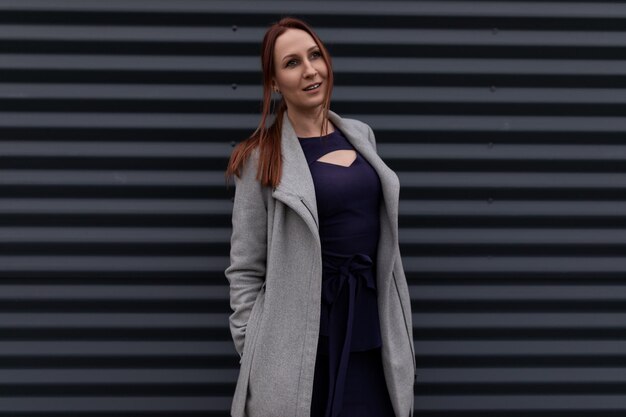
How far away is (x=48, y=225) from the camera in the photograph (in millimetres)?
2967

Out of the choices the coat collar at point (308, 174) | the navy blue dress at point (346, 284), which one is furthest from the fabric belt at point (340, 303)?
the coat collar at point (308, 174)

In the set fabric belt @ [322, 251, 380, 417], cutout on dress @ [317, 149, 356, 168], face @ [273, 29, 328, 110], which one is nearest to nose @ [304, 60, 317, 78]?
face @ [273, 29, 328, 110]

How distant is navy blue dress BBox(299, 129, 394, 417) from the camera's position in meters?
2.18

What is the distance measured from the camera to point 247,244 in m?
2.25

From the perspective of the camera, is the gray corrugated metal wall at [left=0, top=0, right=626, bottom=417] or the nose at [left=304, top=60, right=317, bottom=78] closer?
the nose at [left=304, top=60, right=317, bottom=78]

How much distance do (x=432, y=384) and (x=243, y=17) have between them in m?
2.03

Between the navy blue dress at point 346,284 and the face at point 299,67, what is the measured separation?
189 millimetres

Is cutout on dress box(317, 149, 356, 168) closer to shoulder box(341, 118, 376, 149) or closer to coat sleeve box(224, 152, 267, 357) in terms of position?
shoulder box(341, 118, 376, 149)

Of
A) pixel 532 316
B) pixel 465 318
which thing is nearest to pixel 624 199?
pixel 532 316

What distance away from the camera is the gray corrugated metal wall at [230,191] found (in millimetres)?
2924

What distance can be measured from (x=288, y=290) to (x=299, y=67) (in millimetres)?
793

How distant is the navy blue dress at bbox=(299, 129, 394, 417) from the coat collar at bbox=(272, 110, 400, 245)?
4 centimetres

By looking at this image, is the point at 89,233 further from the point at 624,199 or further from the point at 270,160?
the point at 624,199

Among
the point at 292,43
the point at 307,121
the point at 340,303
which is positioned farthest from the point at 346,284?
the point at 292,43
